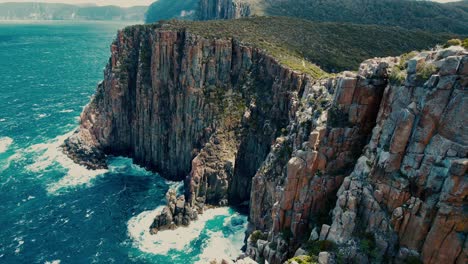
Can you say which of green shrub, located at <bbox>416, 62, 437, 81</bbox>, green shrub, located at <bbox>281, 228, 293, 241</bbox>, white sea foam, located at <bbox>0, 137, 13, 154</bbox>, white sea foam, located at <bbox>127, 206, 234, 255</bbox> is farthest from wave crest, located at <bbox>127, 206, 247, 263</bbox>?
white sea foam, located at <bbox>0, 137, 13, 154</bbox>

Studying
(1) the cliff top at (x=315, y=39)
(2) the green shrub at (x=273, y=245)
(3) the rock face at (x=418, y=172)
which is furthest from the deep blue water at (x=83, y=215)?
(3) the rock face at (x=418, y=172)

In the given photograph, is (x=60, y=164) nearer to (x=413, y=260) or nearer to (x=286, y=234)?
(x=286, y=234)

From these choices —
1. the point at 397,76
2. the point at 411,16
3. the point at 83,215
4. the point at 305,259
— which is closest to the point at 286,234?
the point at 305,259

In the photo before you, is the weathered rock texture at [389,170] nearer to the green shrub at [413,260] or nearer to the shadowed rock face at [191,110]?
the green shrub at [413,260]

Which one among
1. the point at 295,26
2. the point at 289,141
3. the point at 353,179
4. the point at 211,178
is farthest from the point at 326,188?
the point at 295,26

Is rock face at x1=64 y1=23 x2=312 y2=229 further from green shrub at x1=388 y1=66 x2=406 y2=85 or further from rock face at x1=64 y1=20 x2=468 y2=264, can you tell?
green shrub at x1=388 y1=66 x2=406 y2=85

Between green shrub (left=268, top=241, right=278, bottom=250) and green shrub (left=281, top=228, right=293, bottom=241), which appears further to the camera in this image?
green shrub (left=268, top=241, right=278, bottom=250)
